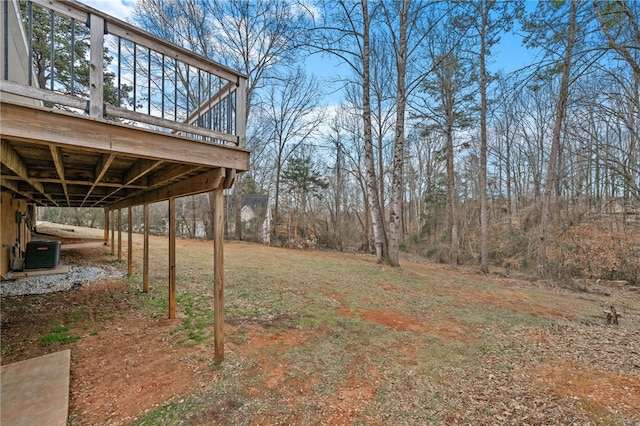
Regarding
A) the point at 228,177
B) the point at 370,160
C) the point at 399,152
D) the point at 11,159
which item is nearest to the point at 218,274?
the point at 228,177

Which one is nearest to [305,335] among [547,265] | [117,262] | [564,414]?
[564,414]

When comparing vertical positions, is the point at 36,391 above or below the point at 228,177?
below

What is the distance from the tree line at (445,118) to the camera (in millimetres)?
7914

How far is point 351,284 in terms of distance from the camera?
23.6ft

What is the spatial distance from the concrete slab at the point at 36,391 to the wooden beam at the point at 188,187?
2.23 meters

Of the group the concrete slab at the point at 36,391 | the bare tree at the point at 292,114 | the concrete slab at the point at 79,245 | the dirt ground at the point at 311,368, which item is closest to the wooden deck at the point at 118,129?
the dirt ground at the point at 311,368

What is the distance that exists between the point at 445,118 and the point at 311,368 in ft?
41.8

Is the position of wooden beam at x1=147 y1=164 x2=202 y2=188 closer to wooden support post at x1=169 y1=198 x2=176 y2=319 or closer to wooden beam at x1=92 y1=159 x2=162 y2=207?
wooden beam at x1=92 y1=159 x2=162 y2=207

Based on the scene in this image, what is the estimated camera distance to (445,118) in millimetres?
12758

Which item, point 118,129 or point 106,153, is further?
point 106,153

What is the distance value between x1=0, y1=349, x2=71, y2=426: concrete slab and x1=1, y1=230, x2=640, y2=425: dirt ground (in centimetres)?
11

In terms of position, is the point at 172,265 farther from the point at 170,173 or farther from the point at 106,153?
the point at 106,153

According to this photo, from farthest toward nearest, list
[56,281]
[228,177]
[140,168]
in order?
[56,281] → [140,168] → [228,177]

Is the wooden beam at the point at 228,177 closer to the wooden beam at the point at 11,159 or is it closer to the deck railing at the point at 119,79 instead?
the deck railing at the point at 119,79
